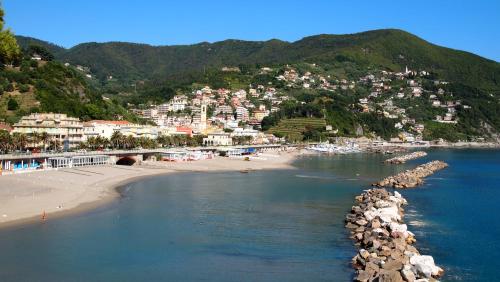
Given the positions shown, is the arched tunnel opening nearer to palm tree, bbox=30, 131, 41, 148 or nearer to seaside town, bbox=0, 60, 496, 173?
seaside town, bbox=0, 60, 496, 173

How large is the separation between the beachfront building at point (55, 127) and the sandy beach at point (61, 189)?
40.5 ft

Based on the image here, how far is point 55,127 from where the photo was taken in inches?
2699

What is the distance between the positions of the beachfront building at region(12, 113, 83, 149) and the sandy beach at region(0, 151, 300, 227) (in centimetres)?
1234

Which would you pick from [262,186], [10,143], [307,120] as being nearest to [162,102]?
[307,120]

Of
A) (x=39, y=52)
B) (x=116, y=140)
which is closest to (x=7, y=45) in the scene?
(x=116, y=140)

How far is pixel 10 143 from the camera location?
5622 cm

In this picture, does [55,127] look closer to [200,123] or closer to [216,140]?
[216,140]

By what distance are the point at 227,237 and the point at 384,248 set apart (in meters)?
7.99

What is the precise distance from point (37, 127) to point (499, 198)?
52.4 meters

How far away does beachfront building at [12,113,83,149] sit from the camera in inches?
2648

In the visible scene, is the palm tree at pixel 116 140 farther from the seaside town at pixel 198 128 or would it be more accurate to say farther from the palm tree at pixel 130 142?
the palm tree at pixel 130 142

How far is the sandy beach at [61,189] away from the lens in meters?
31.2

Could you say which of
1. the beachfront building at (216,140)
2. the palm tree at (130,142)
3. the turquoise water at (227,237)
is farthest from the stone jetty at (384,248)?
the beachfront building at (216,140)

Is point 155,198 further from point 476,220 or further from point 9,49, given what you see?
point 476,220
